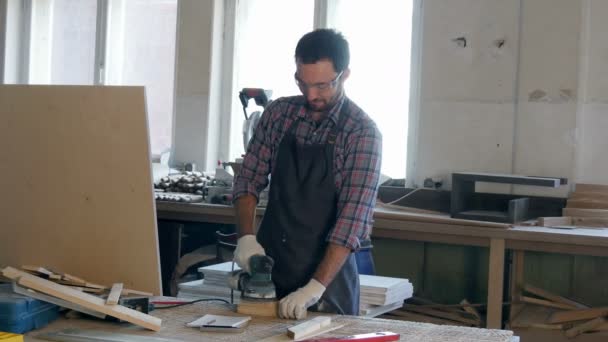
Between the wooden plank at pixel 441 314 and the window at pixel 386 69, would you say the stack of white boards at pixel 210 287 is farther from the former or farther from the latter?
the window at pixel 386 69

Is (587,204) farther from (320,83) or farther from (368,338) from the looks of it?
(368,338)

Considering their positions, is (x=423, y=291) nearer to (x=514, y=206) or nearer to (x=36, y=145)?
(x=514, y=206)

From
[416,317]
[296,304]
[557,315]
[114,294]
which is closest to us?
[114,294]

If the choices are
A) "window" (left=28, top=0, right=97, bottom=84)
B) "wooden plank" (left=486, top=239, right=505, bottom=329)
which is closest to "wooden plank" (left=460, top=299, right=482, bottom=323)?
"wooden plank" (left=486, top=239, right=505, bottom=329)

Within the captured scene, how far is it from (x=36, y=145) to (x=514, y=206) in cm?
225

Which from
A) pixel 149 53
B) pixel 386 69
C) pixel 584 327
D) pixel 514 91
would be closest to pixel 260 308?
pixel 584 327

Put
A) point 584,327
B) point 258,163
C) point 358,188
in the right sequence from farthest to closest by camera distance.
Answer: point 584,327 < point 258,163 < point 358,188

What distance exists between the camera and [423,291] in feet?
13.5

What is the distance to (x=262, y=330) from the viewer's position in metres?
1.79

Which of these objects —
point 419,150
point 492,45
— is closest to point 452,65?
point 492,45

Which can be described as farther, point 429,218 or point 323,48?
point 429,218

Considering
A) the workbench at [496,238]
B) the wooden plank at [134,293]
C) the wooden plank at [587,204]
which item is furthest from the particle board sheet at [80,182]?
the wooden plank at [587,204]

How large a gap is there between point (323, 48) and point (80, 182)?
32.1 inches

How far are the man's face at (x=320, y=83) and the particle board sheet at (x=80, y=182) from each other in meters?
0.66
